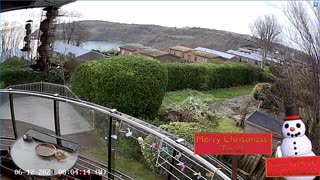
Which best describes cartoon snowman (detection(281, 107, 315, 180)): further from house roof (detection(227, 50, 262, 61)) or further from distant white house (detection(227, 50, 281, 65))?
house roof (detection(227, 50, 262, 61))

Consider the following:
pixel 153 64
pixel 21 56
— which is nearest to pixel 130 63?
pixel 153 64

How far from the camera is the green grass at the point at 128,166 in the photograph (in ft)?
10.5

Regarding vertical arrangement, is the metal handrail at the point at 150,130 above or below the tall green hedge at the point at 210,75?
above

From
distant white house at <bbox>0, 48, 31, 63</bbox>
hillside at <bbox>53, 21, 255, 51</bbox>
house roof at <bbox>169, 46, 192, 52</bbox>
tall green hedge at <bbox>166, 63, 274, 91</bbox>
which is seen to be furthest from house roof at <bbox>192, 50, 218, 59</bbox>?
distant white house at <bbox>0, 48, 31, 63</bbox>

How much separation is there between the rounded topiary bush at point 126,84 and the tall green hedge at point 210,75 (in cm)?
389

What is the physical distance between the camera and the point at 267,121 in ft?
20.1

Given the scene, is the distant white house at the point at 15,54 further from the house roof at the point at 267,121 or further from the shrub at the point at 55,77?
the house roof at the point at 267,121

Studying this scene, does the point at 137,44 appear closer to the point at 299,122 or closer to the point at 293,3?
the point at 293,3
